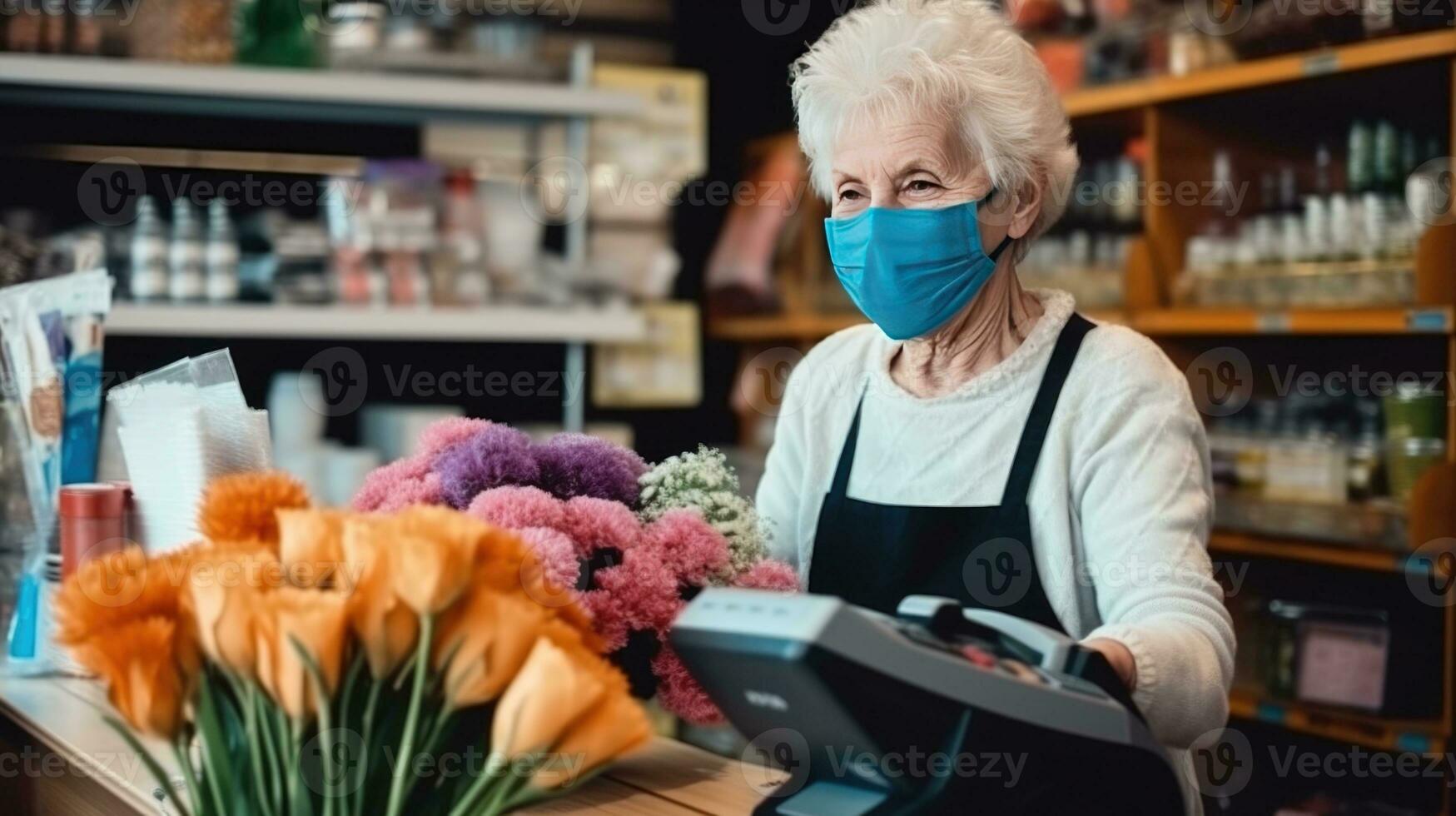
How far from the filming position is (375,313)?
3.79 metres

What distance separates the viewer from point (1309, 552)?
3.39m

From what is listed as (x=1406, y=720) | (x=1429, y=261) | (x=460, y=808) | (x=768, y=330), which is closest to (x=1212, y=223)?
(x=1429, y=261)

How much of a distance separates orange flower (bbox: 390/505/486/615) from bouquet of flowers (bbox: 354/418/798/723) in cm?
39

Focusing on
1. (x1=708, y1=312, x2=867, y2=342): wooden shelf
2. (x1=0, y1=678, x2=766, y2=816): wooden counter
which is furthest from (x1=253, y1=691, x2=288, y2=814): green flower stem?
(x1=708, y1=312, x2=867, y2=342): wooden shelf

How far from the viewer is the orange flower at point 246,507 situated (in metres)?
1.01

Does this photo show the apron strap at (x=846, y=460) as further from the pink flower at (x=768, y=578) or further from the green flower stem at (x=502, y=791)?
the green flower stem at (x=502, y=791)

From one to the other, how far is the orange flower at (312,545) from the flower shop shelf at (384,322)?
9.15ft

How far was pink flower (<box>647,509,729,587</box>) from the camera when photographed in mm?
1390

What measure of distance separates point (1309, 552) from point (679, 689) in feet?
7.87

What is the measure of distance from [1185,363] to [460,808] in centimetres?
313

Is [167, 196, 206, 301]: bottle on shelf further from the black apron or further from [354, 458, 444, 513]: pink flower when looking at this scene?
[354, 458, 444, 513]: pink flower

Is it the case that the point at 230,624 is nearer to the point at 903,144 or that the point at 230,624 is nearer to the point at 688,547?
the point at 688,547

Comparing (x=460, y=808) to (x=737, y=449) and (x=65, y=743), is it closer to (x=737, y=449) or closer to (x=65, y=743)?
(x=65, y=743)

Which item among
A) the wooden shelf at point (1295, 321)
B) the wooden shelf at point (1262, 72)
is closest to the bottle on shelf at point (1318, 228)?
the wooden shelf at point (1295, 321)
